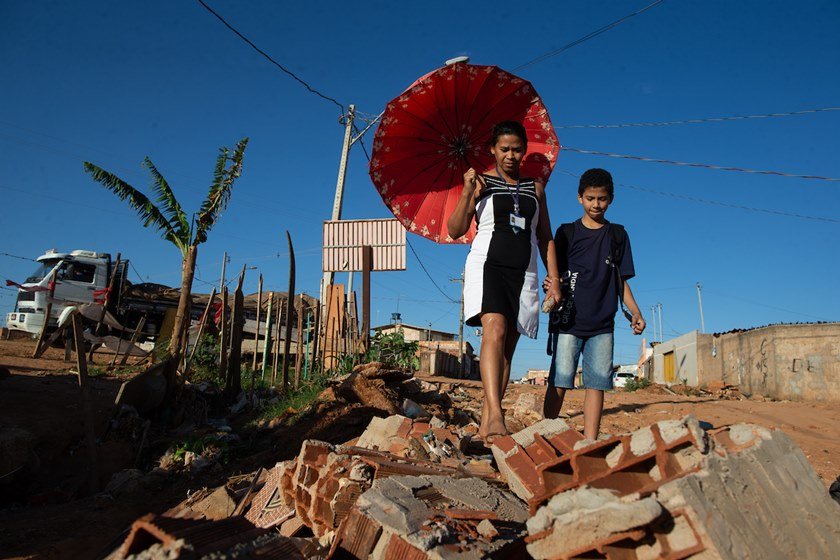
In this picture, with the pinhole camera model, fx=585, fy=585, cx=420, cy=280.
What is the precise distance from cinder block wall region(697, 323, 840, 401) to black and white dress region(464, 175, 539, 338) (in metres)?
16.7

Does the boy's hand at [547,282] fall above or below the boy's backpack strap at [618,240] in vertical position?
below

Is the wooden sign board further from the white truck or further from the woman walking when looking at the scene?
the woman walking

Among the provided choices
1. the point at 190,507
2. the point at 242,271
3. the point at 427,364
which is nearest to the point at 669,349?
the point at 427,364

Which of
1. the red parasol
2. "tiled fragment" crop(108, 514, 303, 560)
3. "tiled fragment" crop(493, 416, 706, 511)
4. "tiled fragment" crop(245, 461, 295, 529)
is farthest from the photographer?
the red parasol

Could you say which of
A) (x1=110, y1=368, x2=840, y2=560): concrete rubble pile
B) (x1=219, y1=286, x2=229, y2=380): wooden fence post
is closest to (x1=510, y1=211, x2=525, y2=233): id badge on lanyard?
(x1=110, y1=368, x2=840, y2=560): concrete rubble pile

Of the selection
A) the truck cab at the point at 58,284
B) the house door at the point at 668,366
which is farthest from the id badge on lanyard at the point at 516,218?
the house door at the point at 668,366

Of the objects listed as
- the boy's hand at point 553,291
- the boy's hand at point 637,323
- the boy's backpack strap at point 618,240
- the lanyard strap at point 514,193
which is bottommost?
the boy's hand at point 637,323

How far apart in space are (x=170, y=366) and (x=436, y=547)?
7.18 metres

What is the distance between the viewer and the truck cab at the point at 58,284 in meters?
17.8

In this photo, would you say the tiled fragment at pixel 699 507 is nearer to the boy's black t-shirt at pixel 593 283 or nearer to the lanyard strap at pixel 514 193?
the boy's black t-shirt at pixel 593 283

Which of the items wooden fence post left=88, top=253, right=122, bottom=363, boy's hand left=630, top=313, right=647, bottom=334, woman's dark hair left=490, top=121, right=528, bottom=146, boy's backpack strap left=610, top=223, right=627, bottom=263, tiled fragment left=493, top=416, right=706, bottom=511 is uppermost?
wooden fence post left=88, top=253, right=122, bottom=363

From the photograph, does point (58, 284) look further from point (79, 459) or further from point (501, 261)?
point (501, 261)

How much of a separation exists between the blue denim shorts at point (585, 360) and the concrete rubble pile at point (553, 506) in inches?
33.9

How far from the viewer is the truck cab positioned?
17781 millimetres
